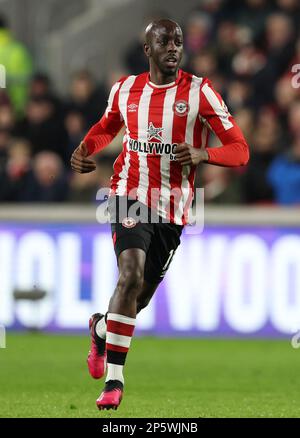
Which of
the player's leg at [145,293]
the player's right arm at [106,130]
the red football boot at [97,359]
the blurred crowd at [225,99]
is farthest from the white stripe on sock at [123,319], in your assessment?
the blurred crowd at [225,99]

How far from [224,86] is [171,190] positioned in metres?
6.64

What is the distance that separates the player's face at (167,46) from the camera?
23.8 feet

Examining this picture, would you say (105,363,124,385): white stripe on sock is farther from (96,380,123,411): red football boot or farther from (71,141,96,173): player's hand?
(71,141,96,173): player's hand

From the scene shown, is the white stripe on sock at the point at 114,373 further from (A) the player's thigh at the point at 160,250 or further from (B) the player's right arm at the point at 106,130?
(B) the player's right arm at the point at 106,130

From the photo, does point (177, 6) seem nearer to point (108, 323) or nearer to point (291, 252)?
point (291, 252)

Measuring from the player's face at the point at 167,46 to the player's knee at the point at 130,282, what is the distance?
1195 mm

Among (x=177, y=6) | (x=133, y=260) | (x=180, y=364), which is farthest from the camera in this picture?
(x=177, y=6)

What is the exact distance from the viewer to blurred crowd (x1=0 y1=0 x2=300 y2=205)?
12766 mm

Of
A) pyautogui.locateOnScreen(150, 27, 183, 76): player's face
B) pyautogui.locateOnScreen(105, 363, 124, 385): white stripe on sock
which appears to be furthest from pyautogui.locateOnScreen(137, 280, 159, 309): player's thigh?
pyautogui.locateOnScreen(150, 27, 183, 76): player's face

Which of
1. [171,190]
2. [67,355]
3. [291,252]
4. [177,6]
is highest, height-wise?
[177,6]

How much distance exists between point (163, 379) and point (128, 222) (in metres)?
2.31

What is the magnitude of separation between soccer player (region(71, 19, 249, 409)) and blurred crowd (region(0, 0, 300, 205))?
4987 millimetres

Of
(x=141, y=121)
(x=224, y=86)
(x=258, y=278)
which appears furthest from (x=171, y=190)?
(x=224, y=86)

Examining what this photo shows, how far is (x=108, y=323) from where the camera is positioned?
23.5 feet
